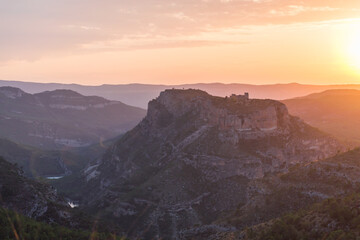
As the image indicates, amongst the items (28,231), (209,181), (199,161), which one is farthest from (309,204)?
(199,161)

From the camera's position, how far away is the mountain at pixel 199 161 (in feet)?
276

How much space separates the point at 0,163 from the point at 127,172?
41.4 meters

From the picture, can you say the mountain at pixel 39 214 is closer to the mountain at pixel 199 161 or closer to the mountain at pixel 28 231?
the mountain at pixel 28 231

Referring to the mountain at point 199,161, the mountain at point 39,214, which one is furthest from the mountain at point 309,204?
the mountain at point 199,161

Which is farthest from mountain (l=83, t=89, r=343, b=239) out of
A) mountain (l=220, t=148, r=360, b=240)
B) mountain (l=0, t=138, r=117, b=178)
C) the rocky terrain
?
mountain (l=0, t=138, r=117, b=178)

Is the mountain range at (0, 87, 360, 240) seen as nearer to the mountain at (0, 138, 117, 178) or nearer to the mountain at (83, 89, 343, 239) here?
the mountain at (83, 89, 343, 239)

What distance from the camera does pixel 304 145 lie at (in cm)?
10344

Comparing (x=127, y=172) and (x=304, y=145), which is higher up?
(x=304, y=145)

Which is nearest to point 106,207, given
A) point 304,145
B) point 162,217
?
point 162,217

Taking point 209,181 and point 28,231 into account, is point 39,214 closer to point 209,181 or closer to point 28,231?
point 28,231

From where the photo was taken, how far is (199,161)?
9494 cm

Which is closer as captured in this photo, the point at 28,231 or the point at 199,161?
the point at 28,231

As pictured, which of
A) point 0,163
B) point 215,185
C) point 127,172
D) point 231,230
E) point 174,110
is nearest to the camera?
point 231,230

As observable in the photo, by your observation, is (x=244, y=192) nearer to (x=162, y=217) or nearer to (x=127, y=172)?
(x=162, y=217)
